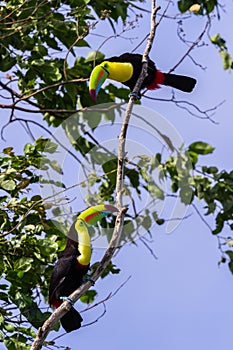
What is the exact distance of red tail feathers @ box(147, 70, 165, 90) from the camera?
5.42 meters

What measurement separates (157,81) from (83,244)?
1.46 m

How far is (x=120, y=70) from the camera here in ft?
16.9

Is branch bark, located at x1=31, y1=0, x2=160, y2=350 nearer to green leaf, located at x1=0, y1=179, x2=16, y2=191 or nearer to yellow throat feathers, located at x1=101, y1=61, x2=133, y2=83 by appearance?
green leaf, located at x1=0, y1=179, x2=16, y2=191

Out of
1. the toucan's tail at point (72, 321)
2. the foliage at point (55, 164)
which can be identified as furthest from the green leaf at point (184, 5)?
the toucan's tail at point (72, 321)

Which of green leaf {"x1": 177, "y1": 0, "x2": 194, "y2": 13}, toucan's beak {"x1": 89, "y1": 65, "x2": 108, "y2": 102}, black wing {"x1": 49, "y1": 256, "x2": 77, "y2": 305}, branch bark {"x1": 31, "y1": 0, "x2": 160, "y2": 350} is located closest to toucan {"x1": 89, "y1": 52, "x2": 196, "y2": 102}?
toucan's beak {"x1": 89, "y1": 65, "x2": 108, "y2": 102}

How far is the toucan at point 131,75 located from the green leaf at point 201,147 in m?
0.56

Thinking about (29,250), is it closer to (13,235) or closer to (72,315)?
(13,235)

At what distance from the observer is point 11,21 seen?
18.7ft

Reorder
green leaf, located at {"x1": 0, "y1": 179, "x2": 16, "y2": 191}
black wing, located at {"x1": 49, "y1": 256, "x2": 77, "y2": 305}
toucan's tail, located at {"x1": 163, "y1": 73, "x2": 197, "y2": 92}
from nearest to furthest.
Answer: black wing, located at {"x1": 49, "y1": 256, "x2": 77, "y2": 305} < green leaf, located at {"x1": 0, "y1": 179, "x2": 16, "y2": 191} < toucan's tail, located at {"x1": 163, "y1": 73, "x2": 197, "y2": 92}

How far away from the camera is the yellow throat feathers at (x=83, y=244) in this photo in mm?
4301

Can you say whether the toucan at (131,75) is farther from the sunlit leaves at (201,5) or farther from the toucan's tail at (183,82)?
the sunlit leaves at (201,5)

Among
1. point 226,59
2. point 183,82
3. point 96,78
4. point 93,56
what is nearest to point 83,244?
point 96,78

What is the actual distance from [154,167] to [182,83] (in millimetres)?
543

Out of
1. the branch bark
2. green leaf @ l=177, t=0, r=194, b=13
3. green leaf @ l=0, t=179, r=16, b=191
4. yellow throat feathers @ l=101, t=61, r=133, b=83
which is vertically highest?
green leaf @ l=177, t=0, r=194, b=13
